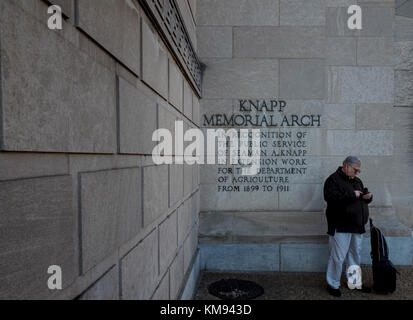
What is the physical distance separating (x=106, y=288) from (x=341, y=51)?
19.9ft

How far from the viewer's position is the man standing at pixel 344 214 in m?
4.82

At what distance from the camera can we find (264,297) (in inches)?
193

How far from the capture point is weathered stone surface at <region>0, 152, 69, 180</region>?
90cm

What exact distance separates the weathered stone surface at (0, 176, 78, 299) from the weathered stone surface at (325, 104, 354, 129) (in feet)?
18.8

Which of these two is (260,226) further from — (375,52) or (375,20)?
(375,20)

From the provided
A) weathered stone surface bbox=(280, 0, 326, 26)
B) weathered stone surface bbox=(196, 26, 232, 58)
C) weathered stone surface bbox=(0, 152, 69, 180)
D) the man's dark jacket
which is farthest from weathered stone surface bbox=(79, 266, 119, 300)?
weathered stone surface bbox=(280, 0, 326, 26)

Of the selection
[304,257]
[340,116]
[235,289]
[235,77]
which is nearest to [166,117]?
[235,289]

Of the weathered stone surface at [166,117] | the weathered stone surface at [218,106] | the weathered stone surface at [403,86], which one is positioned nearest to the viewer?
the weathered stone surface at [166,117]

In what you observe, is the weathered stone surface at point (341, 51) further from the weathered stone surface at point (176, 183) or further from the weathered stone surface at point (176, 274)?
the weathered stone surface at point (176, 274)

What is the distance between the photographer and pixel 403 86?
6.47m

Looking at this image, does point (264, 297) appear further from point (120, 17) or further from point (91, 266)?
point (120, 17)

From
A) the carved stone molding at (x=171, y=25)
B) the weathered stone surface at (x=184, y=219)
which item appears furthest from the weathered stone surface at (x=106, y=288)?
the weathered stone surface at (x=184, y=219)

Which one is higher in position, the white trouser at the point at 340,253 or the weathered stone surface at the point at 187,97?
the weathered stone surface at the point at 187,97

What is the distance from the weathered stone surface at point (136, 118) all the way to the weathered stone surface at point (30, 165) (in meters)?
0.61
